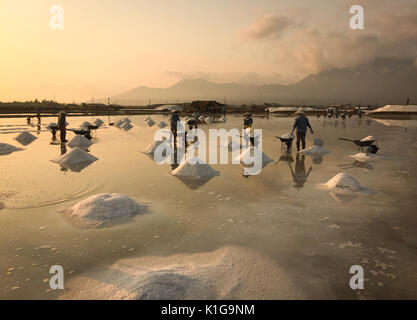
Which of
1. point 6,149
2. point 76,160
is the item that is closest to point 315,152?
point 76,160

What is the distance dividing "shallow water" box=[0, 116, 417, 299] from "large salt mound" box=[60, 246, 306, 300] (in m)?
0.17

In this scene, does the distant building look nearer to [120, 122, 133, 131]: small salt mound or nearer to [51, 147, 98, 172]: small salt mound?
[120, 122, 133, 131]: small salt mound

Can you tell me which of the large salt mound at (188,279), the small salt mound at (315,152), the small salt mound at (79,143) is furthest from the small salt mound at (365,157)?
the small salt mound at (79,143)

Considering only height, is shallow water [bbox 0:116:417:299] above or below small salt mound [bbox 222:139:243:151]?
below

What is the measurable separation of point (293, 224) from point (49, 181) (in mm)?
6636

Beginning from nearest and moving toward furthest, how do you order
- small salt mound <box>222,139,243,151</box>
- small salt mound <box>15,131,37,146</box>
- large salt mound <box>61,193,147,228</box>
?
large salt mound <box>61,193,147,228</box> → small salt mound <box>222,139,243,151</box> → small salt mound <box>15,131,37,146</box>

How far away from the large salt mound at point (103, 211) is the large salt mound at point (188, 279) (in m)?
1.46

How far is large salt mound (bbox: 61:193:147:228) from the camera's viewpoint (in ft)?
15.8

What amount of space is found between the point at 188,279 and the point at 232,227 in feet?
5.79

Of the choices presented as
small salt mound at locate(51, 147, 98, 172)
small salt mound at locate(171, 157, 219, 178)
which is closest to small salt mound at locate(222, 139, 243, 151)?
small salt mound at locate(171, 157, 219, 178)

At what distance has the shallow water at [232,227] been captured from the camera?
11.0ft

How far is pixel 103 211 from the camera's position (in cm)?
502

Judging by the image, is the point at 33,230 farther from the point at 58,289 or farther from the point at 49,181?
the point at 49,181

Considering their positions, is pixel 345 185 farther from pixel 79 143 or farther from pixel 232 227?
pixel 79 143
